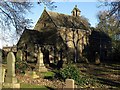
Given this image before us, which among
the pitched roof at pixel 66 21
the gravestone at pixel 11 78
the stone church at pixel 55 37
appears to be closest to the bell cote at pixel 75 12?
the pitched roof at pixel 66 21

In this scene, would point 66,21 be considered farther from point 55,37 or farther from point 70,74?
point 70,74

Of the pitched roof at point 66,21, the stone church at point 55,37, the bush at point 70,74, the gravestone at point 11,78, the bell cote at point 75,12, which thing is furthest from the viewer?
the bell cote at point 75,12

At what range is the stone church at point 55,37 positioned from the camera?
1618 inches

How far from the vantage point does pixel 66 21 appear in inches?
1837

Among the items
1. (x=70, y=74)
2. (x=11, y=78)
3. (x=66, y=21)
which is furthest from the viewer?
(x=66, y=21)

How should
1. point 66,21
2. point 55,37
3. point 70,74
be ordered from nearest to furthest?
1. point 70,74
2. point 55,37
3. point 66,21

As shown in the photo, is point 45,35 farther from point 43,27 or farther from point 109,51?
point 109,51

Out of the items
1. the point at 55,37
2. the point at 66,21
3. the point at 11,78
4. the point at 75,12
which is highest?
the point at 75,12

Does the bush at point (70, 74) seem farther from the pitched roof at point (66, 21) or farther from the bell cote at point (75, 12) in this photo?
the bell cote at point (75, 12)

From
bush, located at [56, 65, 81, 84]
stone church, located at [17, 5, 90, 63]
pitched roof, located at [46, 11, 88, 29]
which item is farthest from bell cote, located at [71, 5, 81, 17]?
bush, located at [56, 65, 81, 84]

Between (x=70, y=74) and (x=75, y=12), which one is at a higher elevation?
(x=75, y=12)

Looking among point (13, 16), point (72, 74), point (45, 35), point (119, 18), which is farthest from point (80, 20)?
point (72, 74)

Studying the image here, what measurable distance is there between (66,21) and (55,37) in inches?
202

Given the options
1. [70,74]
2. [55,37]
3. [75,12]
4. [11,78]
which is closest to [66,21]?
[55,37]
